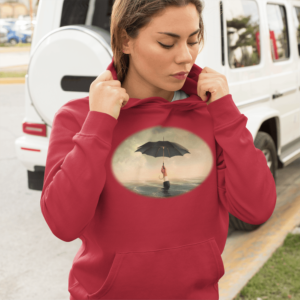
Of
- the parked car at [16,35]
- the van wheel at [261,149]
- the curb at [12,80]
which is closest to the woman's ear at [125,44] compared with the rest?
the van wheel at [261,149]

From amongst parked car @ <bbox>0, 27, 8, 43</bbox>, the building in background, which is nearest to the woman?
parked car @ <bbox>0, 27, 8, 43</bbox>

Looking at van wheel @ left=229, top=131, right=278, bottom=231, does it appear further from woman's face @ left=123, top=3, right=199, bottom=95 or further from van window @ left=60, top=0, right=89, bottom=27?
woman's face @ left=123, top=3, right=199, bottom=95

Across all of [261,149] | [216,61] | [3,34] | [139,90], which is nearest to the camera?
[139,90]

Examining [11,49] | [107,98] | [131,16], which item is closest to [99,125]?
[107,98]

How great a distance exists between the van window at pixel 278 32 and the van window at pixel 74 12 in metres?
1.70

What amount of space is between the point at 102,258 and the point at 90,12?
9.56ft

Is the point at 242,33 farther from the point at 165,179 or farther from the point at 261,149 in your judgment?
the point at 165,179

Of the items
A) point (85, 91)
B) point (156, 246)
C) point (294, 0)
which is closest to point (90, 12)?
point (85, 91)

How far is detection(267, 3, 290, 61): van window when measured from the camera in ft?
12.9

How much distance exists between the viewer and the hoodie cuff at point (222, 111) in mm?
1231

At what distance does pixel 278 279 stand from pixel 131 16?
2.39 meters

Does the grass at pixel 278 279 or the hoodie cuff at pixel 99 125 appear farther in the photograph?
the grass at pixel 278 279

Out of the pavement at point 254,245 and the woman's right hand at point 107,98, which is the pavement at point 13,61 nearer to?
the pavement at point 254,245

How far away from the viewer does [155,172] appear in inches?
48.0
